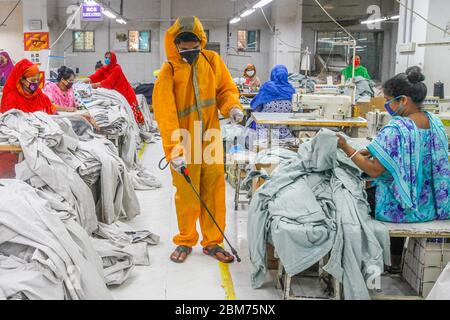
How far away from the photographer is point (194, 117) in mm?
3275

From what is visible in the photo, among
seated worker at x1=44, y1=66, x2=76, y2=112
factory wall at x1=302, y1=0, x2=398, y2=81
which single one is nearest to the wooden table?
seated worker at x1=44, y1=66, x2=76, y2=112

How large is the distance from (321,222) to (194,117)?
1179 mm

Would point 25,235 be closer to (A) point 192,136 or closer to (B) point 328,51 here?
(A) point 192,136

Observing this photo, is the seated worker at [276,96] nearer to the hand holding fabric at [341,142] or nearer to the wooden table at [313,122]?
the wooden table at [313,122]

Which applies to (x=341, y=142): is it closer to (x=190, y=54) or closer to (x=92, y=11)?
(x=190, y=54)

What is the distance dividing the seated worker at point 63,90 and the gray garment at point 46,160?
6.46 ft

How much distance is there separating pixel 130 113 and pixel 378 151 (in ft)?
17.2

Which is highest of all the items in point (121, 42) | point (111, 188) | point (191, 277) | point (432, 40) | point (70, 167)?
point (121, 42)

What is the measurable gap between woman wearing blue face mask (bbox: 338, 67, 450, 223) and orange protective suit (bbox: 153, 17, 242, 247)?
38.6 inches

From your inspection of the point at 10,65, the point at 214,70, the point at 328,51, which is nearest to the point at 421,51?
the point at 214,70

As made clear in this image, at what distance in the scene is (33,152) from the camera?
3203mm

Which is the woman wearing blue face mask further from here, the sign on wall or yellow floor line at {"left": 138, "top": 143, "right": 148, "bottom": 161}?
the sign on wall

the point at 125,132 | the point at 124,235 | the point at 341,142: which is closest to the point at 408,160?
the point at 341,142
